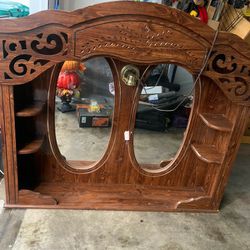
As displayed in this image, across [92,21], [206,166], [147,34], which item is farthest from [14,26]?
[206,166]

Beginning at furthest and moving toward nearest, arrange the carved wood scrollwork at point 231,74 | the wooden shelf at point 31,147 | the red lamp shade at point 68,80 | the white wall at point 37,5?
the white wall at point 37,5 < the red lamp shade at point 68,80 < the wooden shelf at point 31,147 < the carved wood scrollwork at point 231,74

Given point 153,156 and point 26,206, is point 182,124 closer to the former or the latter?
point 153,156

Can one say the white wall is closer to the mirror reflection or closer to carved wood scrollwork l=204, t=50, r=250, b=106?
the mirror reflection

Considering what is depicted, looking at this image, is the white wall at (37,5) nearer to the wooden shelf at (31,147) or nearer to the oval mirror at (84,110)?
the oval mirror at (84,110)

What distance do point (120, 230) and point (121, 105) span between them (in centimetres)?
65

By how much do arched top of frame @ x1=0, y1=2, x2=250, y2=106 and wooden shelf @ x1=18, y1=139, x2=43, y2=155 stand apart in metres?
0.35

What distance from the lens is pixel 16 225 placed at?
4.38 ft

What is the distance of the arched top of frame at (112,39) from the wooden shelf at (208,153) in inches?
19.9

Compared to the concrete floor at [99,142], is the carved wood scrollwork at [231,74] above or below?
above

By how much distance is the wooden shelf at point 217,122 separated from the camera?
1396 millimetres

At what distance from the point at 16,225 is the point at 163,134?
103 cm

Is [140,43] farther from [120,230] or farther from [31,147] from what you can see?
[120,230]

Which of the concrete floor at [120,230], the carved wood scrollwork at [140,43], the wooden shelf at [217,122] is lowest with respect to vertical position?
the concrete floor at [120,230]

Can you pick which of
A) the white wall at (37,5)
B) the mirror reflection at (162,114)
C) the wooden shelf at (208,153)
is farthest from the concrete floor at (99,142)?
the white wall at (37,5)
